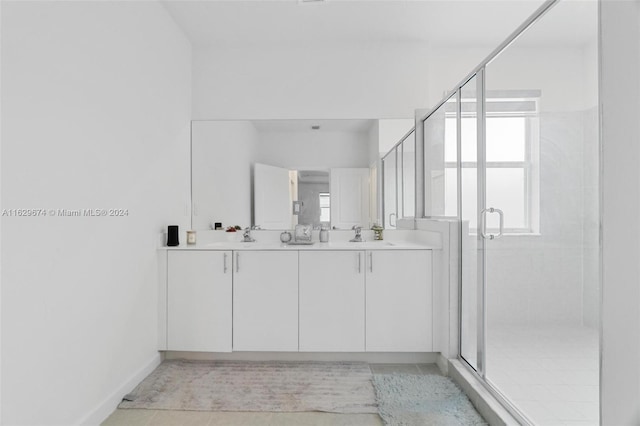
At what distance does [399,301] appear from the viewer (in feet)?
8.43

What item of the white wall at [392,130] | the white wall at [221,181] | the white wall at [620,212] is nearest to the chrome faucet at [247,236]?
the white wall at [221,181]

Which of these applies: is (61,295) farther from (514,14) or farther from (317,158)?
(514,14)

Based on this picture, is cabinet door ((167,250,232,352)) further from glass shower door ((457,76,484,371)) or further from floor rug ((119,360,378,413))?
glass shower door ((457,76,484,371))

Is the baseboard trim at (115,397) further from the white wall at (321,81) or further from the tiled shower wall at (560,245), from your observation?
the tiled shower wall at (560,245)

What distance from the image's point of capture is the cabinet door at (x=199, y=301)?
2.58 meters

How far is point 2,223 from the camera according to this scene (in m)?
1.34

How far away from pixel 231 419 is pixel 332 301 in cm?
97

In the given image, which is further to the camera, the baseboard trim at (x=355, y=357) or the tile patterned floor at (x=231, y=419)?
the baseboard trim at (x=355, y=357)

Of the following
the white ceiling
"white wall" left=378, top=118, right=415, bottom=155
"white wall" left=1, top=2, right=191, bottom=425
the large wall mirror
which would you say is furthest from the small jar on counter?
"white wall" left=1, top=2, right=191, bottom=425

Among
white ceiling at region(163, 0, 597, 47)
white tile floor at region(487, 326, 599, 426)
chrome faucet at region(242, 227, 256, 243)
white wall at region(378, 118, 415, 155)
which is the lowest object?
white tile floor at region(487, 326, 599, 426)

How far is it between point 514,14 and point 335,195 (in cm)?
190

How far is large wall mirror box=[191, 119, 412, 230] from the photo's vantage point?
10.2 ft

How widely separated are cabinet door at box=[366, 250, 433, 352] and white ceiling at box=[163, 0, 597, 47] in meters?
1.76

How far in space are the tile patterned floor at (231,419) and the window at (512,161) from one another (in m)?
1.24
